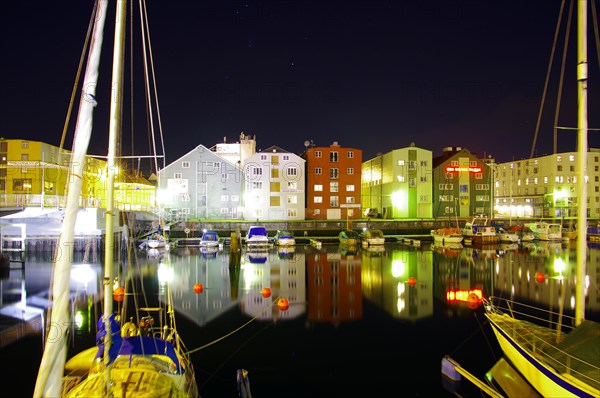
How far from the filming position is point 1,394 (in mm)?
12633

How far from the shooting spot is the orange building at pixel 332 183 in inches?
2842

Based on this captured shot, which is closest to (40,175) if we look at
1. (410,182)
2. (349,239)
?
(349,239)

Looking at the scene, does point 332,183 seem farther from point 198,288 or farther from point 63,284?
point 63,284

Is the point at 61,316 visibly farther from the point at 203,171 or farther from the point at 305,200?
the point at 305,200

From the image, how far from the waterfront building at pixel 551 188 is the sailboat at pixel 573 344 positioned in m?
87.5

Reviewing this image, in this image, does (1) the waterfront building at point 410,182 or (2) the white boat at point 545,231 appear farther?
(1) the waterfront building at point 410,182

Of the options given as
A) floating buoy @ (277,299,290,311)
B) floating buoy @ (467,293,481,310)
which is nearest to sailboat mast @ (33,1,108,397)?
floating buoy @ (277,299,290,311)

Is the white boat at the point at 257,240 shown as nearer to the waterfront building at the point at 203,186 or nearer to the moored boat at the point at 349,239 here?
the moored boat at the point at 349,239

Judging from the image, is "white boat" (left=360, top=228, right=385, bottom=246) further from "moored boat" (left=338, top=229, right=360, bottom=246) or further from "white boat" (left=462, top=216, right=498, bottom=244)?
"white boat" (left=462, top=216, right=498, bottom=244)

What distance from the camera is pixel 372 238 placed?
53.7 metres

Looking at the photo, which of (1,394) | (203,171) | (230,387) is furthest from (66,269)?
(203,171)

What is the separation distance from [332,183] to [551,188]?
207 feet

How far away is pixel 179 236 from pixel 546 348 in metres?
52.3

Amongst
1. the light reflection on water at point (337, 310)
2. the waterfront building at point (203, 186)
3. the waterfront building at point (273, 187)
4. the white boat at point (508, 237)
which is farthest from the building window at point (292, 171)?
the white boat at point (508, 237)
